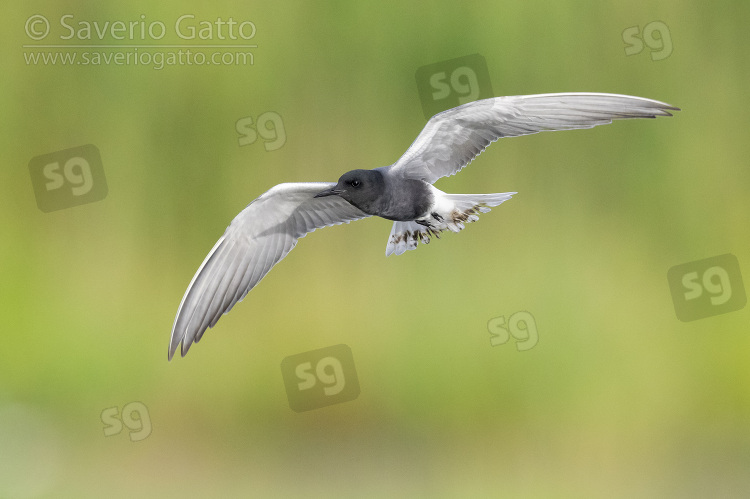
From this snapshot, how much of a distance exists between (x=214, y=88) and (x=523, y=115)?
231cm

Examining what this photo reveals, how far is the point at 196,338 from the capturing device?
5.54ft

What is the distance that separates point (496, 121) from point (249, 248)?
0.63 metres

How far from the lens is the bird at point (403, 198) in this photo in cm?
155

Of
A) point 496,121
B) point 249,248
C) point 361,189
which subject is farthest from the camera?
point 249,248

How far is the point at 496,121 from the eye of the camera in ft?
5.40

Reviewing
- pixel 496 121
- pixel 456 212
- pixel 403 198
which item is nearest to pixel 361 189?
pixel 403 198

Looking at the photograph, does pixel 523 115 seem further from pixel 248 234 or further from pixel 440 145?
pixel 248 234

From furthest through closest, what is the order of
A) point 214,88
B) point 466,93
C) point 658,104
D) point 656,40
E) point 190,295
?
point 214,88, point 656,40, point 466,93, point 190,295, point 658,104

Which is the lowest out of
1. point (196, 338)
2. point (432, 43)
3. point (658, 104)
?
point (196, 338)

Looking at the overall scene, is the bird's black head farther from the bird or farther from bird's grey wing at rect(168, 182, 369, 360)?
bird's grey wing at rect(168, 182, 369, 360)

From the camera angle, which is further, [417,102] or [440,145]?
[417,102]

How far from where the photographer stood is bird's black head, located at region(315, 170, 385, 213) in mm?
1514

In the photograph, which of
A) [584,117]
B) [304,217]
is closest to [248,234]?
[304,217]

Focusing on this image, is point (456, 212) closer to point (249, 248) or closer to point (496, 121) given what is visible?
point (496, 121)
